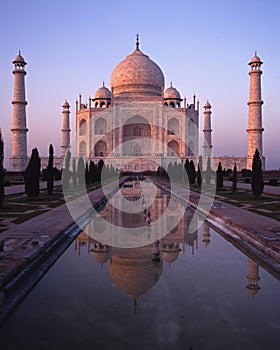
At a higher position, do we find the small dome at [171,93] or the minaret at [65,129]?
the small dome at [171,93]

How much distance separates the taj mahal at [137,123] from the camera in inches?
1291

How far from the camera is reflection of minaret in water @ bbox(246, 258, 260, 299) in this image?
357cm

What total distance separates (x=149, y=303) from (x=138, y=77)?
131 ft

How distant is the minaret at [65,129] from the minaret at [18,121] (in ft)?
31.2

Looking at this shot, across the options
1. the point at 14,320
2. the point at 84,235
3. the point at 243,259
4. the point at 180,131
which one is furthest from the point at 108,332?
the point at 180,131

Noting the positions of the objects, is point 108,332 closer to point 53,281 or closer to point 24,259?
point 53,281

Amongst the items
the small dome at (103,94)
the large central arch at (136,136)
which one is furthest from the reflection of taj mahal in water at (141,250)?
the small dome at (103,94)

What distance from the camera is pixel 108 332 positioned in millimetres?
2646

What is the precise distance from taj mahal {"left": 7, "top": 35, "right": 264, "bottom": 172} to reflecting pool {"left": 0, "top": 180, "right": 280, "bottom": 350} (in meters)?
29.7

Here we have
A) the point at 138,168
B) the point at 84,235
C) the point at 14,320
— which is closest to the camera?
the point at 14,320

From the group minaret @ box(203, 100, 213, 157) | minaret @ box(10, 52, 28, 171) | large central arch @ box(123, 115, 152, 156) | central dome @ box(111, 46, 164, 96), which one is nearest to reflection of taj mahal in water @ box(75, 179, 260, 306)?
minaret @ box(10, 52, 28, 171)

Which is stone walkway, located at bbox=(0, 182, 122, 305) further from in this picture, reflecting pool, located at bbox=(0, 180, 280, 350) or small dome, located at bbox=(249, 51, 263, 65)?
small dome, located at bbox=(249, 51, 263, 65)

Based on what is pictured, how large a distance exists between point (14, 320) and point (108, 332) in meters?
0.76

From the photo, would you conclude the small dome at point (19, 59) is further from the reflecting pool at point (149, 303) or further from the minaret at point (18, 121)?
the reflecting pool at point (149, 303)
